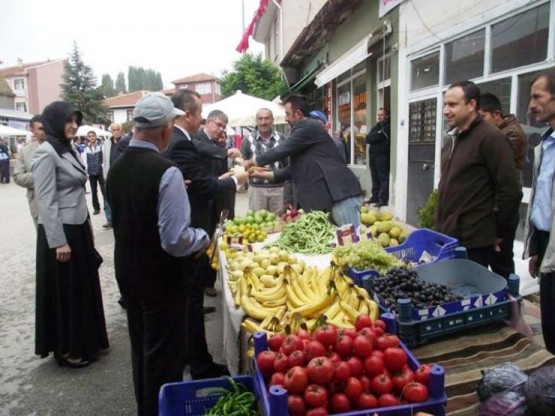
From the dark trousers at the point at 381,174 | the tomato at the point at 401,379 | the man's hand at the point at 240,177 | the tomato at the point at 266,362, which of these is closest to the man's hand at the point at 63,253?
the man's hand at the point at 240,177

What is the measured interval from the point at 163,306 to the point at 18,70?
78890 millimetres

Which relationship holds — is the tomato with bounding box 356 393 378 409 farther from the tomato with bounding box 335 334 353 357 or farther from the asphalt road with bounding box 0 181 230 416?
the asphalt road with bounding box 0 181 230 416

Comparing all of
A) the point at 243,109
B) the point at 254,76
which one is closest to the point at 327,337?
the point at 243,109

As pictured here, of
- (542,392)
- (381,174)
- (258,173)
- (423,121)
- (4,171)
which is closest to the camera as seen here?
(542,392)

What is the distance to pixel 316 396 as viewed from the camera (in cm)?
184

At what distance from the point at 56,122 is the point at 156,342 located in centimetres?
223

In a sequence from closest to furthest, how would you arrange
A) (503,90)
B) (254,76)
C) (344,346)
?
(344,346) → (503,90) → (254,76)

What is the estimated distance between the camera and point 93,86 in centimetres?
5619

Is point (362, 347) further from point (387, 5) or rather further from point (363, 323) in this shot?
point (387, 5)

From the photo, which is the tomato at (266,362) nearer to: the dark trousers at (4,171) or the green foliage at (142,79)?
the dark trousers at (4,171)

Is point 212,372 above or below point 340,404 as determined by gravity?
below

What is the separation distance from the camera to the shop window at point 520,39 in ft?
16.6

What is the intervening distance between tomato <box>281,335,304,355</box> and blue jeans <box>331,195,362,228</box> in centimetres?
277

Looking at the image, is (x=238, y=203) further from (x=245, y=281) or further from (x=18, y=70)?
(x=18, y=70)
